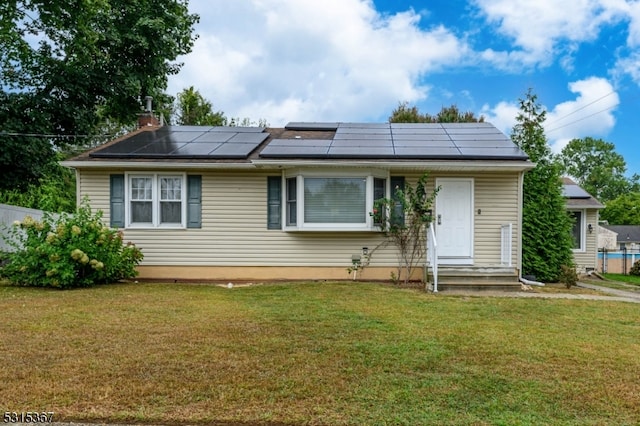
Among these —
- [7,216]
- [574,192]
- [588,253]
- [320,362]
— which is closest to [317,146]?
[320,362]

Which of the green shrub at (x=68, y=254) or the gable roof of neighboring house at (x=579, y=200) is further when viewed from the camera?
the gable roof of neighboring house at (x=579, y=200)

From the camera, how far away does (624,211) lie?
38406 millimetres

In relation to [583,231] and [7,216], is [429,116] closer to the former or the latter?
[583,231]

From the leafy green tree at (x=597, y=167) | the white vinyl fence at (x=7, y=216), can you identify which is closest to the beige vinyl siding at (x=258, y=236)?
the white vinyl fence at (x=7, y=216)

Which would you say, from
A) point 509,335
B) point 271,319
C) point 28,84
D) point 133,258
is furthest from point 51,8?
point 509,335

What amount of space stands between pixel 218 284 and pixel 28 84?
11423 millimetres

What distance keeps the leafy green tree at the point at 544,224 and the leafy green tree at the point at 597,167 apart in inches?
1626

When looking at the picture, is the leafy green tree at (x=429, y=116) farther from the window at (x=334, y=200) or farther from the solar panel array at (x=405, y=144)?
the window at (x=334, y=200)

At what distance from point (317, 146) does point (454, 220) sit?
12.3 feet

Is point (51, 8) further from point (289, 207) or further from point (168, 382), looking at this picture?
point (168, 382)

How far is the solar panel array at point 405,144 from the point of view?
9.24m

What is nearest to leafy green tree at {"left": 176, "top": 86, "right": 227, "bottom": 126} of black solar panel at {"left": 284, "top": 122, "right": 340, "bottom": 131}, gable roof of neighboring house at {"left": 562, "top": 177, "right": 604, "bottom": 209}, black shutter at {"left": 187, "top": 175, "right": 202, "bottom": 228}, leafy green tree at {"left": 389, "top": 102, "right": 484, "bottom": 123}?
leafy green tree at {"left": 389, "top": 102, "right": 484, "bottom": 123}

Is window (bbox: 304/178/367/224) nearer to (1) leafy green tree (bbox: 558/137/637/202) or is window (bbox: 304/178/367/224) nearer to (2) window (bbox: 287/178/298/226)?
(2) window (bbox: 287/178/298/226)

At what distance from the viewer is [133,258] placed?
930 centimetres
